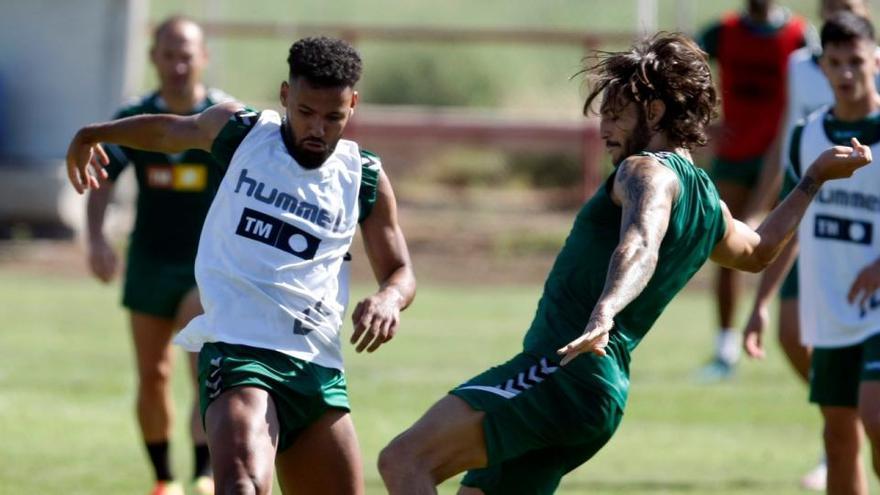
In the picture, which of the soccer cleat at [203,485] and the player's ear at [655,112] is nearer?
the player's ear at [655,112]

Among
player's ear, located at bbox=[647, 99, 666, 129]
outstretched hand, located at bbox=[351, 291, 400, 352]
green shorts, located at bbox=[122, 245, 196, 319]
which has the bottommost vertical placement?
green shorts, located at bbox=[122, 245, 196, 319]

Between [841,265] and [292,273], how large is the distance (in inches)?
114

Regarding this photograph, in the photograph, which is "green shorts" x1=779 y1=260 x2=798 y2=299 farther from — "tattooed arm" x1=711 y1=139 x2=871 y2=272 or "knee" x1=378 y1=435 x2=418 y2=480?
"knee" x1=378 y1=435 x2=418 y2=480

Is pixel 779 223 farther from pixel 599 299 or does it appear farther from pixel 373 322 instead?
pixel 373 322

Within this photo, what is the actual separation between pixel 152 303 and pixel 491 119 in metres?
14.1

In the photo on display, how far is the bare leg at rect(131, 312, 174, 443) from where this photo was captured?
8711 mm

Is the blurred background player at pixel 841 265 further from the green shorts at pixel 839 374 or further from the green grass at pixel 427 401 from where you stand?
the green grass at pixel 427 401

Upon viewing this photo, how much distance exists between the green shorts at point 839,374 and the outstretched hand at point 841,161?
1378 millimetres

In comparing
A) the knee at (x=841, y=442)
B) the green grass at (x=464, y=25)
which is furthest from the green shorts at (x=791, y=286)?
the green grass at (x=464, y=25)

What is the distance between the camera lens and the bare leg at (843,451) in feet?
23.5

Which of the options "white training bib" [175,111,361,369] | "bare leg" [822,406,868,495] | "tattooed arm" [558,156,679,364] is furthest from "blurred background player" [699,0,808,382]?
"tattooed arm" [558,156,679,364]

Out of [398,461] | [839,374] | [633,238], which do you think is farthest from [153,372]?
[633,238]

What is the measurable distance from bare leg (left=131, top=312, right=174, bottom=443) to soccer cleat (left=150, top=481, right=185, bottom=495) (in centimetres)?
24

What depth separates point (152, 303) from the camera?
862 centimetres
